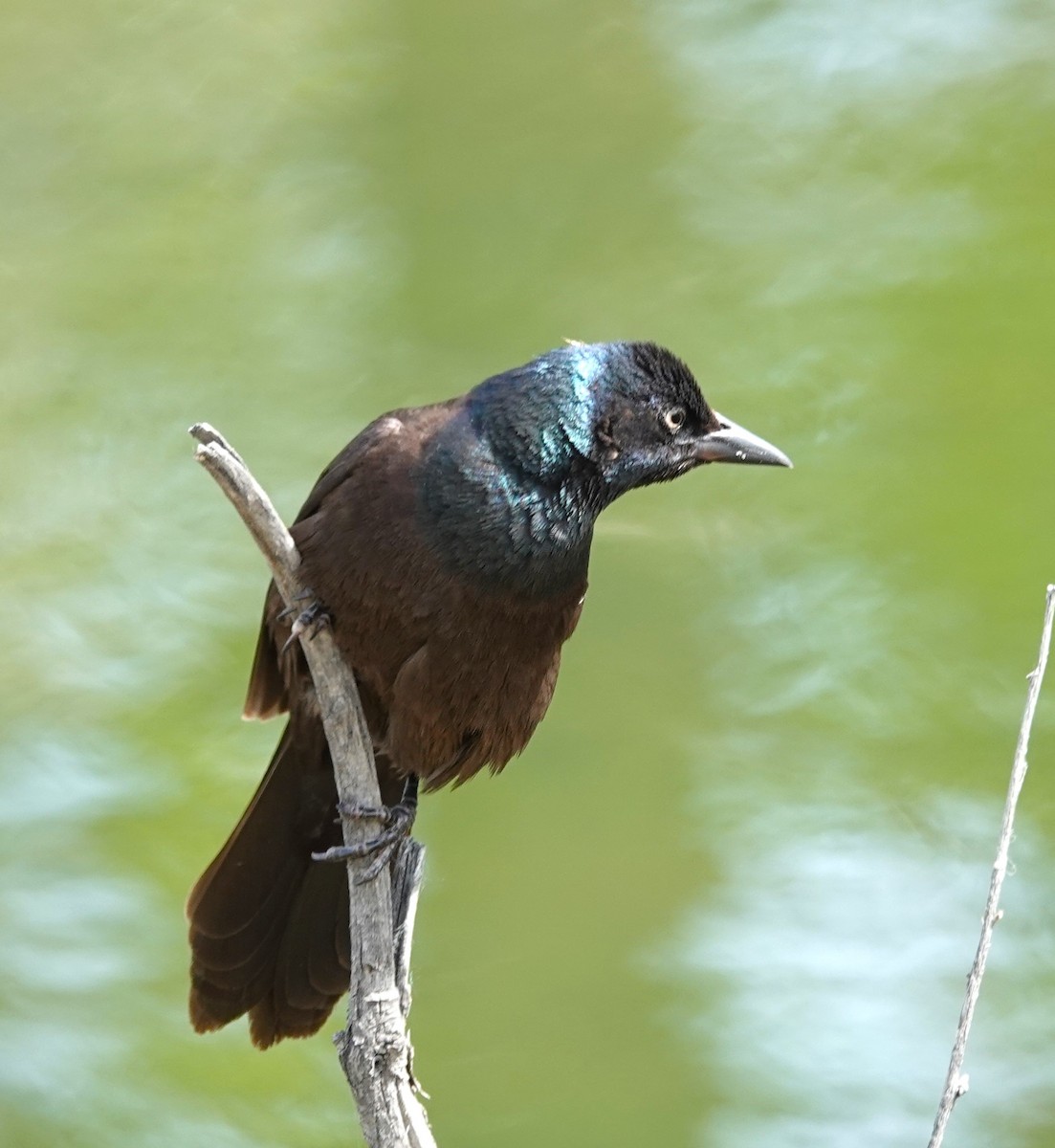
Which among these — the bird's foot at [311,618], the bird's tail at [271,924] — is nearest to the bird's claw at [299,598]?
the bird's foot at [311,618]

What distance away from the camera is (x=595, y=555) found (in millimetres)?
5398

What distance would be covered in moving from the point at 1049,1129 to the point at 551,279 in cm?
260

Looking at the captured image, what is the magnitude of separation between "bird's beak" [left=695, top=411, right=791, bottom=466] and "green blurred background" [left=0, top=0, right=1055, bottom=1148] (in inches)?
53.1

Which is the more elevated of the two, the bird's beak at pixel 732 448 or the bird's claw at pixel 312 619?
the bird's beak at pixel 732 448

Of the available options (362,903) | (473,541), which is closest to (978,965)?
(362,903)

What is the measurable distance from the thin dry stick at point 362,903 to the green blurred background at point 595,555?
1.44 m

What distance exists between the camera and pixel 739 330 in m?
5.66

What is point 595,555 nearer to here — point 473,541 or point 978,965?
point 473,541


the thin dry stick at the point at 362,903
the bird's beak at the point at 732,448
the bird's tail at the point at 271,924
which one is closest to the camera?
the thin dry stick at the point at 362,903

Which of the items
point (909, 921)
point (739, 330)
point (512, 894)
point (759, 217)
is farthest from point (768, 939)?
point (759, 217)

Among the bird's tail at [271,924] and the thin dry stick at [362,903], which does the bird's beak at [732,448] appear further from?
the bird's tail at [271,924]

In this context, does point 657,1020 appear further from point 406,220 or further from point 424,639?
point 406,220

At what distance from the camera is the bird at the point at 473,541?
362cm

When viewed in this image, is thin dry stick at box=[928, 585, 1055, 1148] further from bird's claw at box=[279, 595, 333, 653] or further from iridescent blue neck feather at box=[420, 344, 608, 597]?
bird's claw at box=[279, 595, 333, 653]
